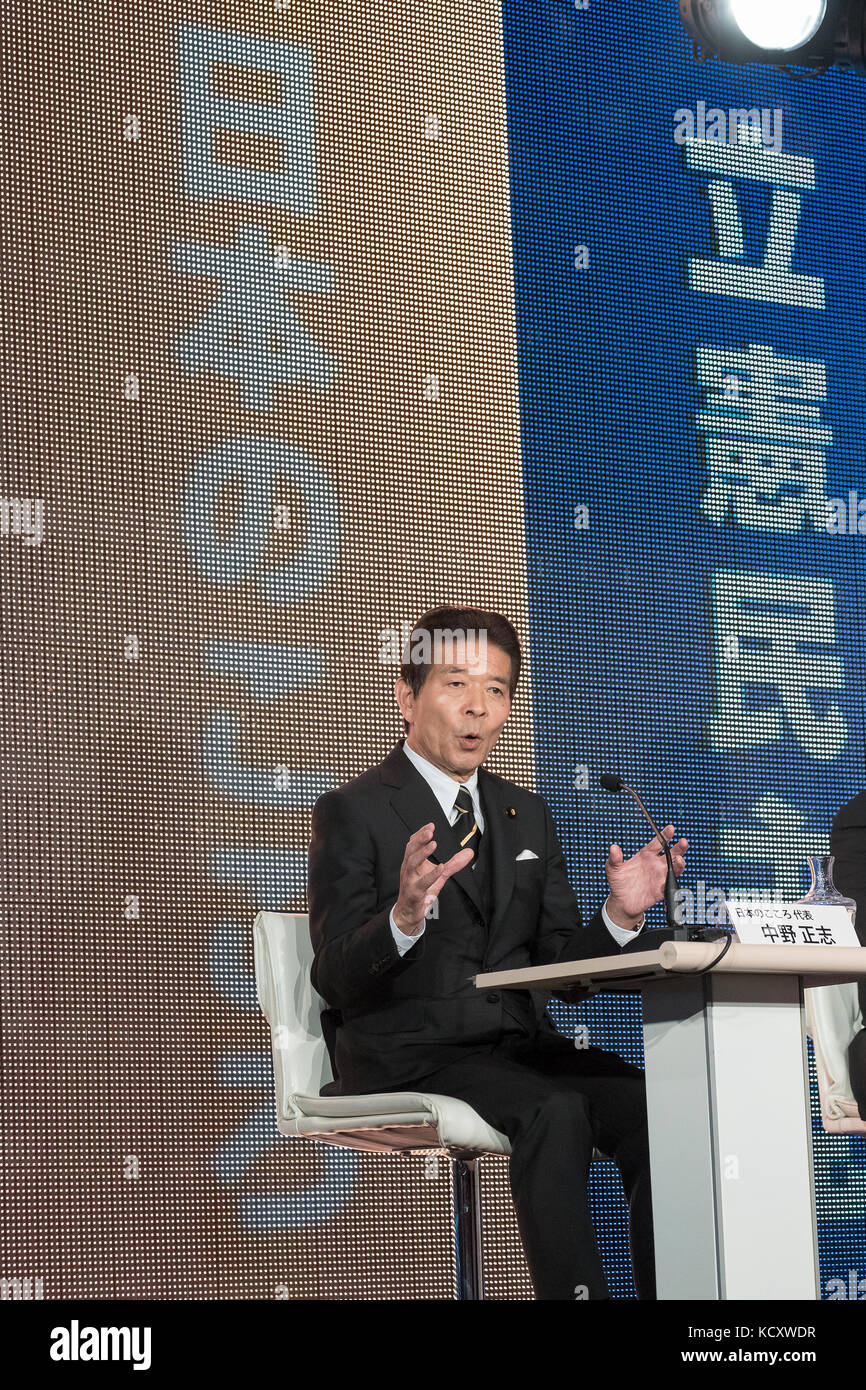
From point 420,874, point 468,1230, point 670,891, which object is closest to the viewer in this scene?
point 670,891

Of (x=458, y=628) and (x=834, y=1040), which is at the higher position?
(x=458, y=628)

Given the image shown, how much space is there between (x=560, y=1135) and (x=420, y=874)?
0.48 m

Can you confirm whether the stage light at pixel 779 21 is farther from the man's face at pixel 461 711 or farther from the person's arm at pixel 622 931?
the person's arm at pixel 622 931

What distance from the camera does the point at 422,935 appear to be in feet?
9.14

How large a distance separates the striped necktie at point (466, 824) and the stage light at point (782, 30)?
2.17 metres

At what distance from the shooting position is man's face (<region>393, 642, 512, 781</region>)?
3.06 meters

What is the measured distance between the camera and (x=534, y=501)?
170 inches

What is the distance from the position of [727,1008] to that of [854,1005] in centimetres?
127

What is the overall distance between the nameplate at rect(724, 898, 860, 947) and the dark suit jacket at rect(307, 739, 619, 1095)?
605mm

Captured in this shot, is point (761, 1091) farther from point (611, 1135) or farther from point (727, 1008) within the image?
point (611, 1135)

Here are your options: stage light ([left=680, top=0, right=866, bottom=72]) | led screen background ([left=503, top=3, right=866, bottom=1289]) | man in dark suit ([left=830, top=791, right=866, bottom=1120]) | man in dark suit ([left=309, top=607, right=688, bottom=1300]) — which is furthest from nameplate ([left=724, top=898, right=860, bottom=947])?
stage light ([left=680, top=0, right=866, bottom=72])

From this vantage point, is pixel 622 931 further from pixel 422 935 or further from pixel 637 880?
pixel 422 935

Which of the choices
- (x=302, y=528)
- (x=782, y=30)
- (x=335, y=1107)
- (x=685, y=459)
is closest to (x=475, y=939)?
(x=335, y=1107)
